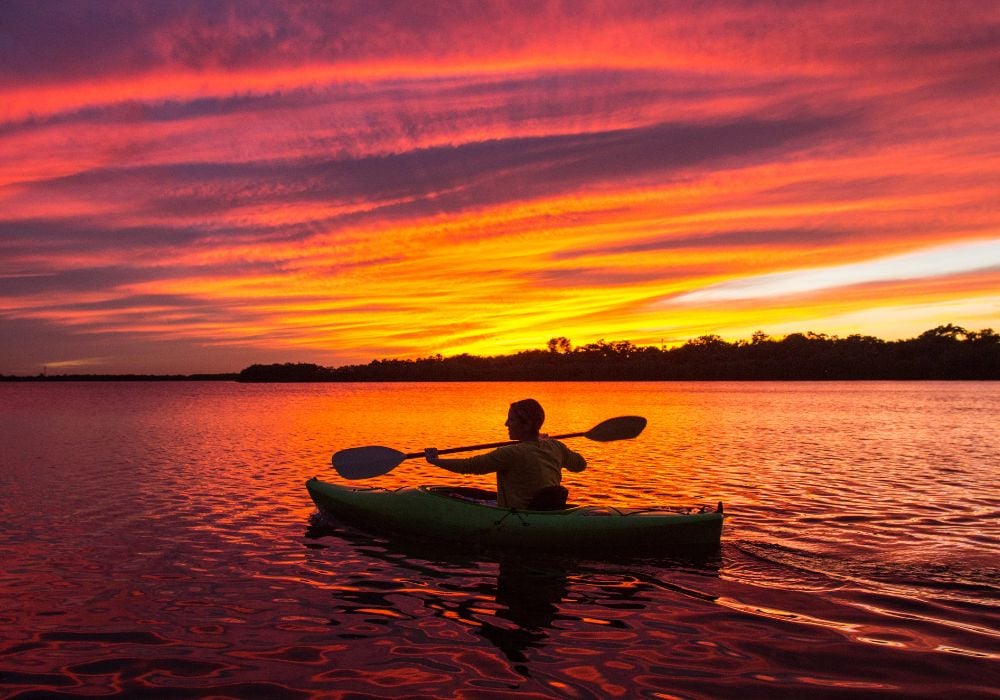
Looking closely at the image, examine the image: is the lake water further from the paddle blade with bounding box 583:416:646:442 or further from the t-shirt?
the paddle blade with bounding box 583:416:646:442

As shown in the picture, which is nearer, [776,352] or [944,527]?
[944,527]

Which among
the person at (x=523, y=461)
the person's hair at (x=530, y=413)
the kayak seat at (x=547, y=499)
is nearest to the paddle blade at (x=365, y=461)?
the person at (x=523, y=461)

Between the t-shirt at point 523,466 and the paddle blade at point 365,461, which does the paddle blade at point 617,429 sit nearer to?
the t-shirt at point 523,466

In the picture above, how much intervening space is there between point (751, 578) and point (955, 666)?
266cm

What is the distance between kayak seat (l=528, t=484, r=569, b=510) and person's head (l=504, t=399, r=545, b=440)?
0.76 metres

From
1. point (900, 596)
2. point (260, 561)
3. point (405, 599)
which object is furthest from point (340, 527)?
point (900, 596)

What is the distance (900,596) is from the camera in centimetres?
711

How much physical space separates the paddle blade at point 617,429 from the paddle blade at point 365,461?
306cm

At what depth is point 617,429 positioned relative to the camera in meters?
11.4

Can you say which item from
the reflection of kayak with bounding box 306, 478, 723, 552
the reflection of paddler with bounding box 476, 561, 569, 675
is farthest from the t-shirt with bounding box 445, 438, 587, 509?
the reflection of paddler with bounding box 476, 561, 569, 675

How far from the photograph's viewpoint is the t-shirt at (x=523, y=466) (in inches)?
348

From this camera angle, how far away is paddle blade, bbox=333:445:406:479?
1091 cm

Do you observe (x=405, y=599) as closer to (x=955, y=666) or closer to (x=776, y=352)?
(x=955, y=666)

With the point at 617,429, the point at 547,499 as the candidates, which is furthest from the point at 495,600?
the point at 617,429
